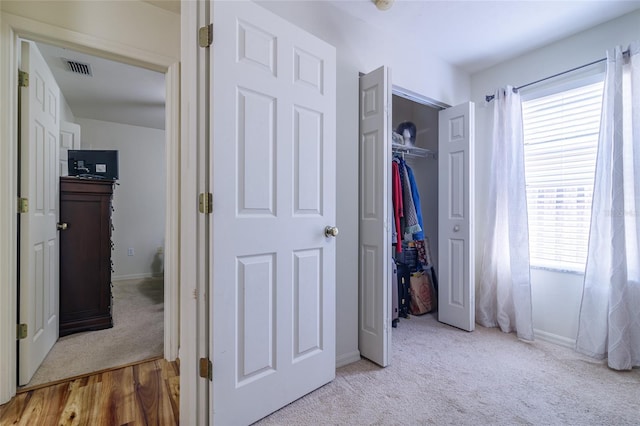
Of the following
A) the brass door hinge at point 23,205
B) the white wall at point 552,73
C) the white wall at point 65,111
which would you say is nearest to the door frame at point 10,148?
the brass door hinge at point 23,205

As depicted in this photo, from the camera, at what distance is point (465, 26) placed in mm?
2236

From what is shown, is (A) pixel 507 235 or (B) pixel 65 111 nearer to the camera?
(A) pixel 507 235

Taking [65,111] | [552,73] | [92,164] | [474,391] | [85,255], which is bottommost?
[474,391]

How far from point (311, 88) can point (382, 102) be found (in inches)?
21.9

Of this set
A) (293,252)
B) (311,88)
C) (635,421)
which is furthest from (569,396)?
(311,88)

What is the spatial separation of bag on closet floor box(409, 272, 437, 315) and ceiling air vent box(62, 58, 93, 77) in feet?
12.6

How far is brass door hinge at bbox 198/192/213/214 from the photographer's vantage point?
1.26m

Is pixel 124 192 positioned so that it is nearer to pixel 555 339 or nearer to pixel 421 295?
pixel 421 295

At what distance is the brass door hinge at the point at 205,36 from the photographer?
4.16 feet

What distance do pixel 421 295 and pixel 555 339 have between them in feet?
3.60

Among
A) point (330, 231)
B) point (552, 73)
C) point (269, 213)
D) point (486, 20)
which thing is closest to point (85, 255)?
point (269, 213)

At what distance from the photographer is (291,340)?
155cm

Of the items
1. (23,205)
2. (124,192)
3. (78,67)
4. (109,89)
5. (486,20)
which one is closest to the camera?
(23,205)

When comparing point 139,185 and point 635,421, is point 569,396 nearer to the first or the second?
point 635,421
